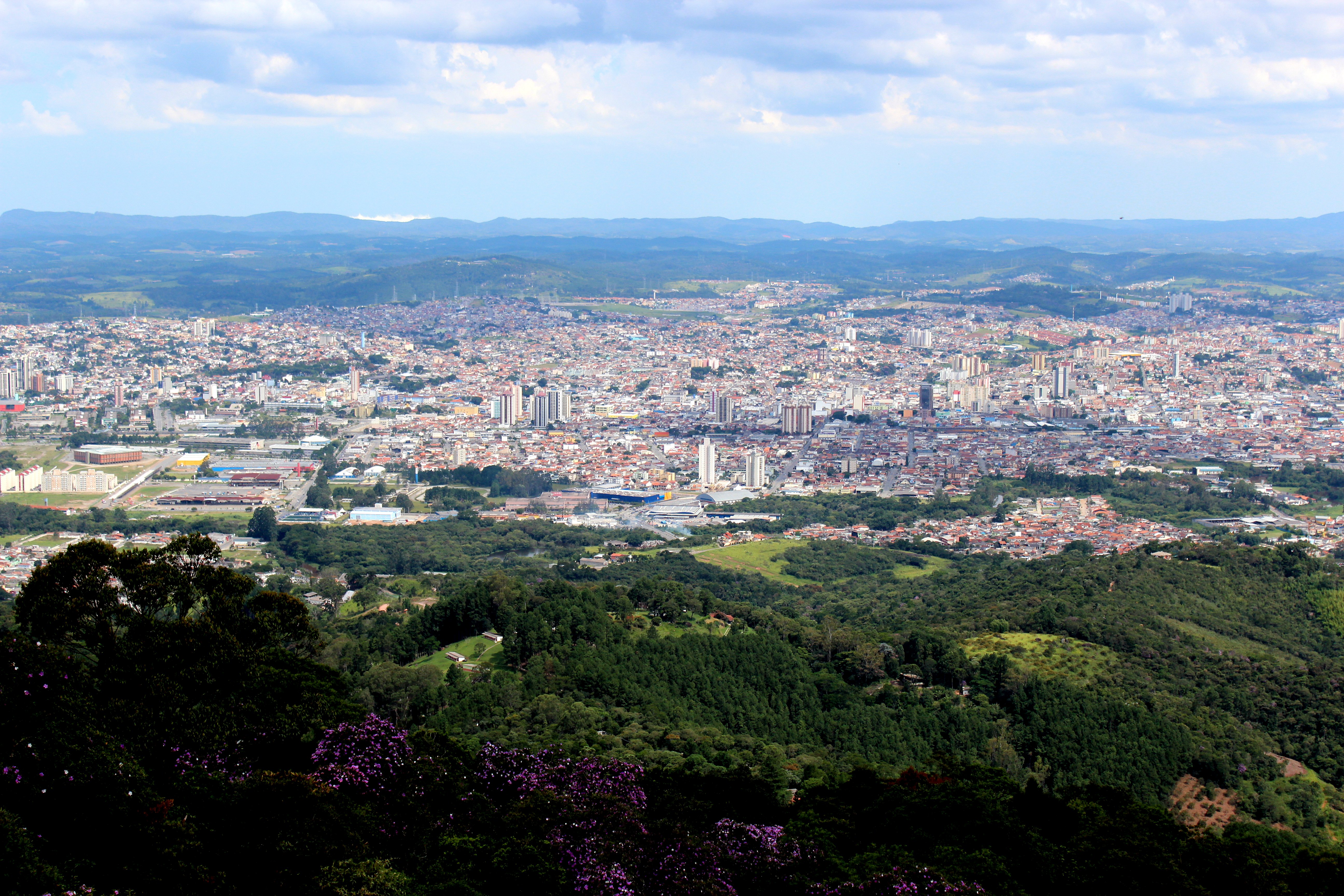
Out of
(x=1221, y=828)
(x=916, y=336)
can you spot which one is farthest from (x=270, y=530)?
(x=916, y=336)

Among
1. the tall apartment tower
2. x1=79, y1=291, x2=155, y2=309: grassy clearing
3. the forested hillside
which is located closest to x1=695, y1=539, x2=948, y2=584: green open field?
the forested hillside

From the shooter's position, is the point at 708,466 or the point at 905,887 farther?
the point at 708,466

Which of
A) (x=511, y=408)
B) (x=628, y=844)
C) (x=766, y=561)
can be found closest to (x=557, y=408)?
(x=511, y=408)

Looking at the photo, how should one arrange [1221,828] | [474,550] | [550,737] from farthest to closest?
[474,550] < [1221,828] < [550,737]

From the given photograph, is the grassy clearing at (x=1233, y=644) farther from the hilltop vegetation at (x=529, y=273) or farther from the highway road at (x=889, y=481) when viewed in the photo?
the hilltop vegetation at (x=529, y=273)

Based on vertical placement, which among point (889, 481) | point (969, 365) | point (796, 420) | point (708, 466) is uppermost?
point (969, 365)

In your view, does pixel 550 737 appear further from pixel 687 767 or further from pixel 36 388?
pixel 36 388

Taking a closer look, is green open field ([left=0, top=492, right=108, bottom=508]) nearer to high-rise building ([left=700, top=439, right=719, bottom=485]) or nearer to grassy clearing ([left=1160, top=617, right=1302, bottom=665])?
high-rise building ([left=700, top=439, right=719, bottom=485])

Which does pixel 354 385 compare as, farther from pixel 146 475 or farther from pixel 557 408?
pixel 146 475
